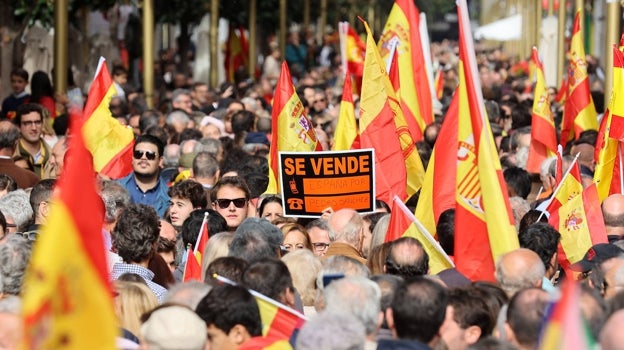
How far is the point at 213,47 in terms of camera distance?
29797mm

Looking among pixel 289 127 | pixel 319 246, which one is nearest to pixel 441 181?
pixel 319 246

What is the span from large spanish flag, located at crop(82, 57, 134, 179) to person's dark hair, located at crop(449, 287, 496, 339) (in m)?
Result: 6.49

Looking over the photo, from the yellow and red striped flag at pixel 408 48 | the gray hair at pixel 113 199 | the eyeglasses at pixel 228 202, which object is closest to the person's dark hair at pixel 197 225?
the gray hair at pixel 113 199

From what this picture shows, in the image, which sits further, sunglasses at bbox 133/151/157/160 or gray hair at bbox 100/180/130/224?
sunglasses at bbox 133/151/157/160

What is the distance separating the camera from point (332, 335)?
600 centimetres

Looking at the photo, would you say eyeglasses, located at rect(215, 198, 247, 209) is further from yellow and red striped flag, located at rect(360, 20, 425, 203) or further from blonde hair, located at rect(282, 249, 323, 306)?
blonde hair, located at rect(282, 249, 323, 306)

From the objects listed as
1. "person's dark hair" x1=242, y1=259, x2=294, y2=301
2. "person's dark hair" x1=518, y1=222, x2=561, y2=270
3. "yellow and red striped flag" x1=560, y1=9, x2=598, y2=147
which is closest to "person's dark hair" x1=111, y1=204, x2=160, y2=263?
"person's dark hair" x1=242, y1=259, x2=294, y2=301

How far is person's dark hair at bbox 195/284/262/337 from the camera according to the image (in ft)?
21.9

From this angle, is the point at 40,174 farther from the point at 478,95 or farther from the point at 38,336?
the point at 38,336

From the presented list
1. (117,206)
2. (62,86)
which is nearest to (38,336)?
(117,206)

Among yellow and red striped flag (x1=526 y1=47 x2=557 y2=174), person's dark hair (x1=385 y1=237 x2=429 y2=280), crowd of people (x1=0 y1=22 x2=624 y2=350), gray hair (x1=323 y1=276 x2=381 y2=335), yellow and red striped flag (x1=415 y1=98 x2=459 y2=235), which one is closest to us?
crowd of people (x1=0 y1=22 x2=624 y2=350)

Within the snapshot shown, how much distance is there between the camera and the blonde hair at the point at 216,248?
8.38 m

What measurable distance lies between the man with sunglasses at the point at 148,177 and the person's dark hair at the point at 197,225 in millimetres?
2238

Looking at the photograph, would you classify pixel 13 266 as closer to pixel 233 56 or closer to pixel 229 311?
pixel 229 311
